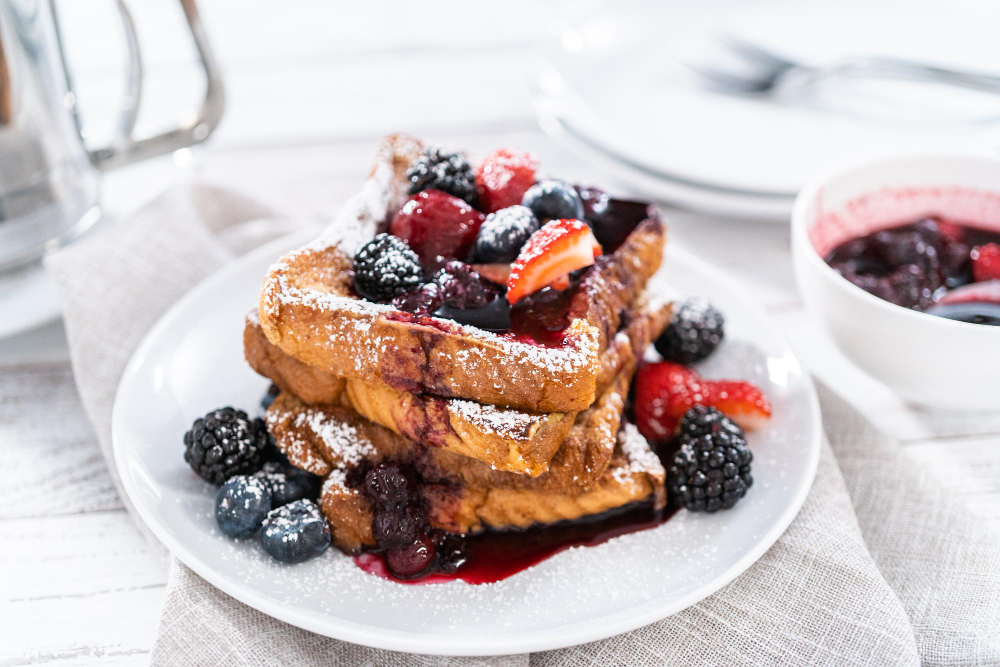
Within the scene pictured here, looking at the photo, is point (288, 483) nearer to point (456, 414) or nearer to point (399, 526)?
point (399, 526)

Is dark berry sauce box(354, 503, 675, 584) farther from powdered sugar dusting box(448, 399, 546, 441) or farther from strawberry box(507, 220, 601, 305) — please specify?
strawberry box(507, 220, 601, 305)

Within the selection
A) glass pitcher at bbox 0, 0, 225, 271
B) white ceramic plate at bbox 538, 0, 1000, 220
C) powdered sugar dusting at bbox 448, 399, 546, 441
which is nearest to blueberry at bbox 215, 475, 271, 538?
powdered sugar dusting at bbox 448, 399, 546, 441

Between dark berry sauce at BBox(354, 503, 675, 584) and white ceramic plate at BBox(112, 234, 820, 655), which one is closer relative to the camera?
white ceramic plate at BBox(112, 234, 820, 655)

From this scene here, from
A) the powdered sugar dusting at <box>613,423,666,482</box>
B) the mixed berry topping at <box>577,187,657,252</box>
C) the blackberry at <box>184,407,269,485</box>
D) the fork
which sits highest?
the mixed berry topping at <box>577,187,657,252</box>

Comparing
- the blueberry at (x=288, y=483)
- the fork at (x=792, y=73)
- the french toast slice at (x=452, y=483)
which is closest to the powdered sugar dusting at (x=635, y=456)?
the french toast slice at (x=452, y=483)

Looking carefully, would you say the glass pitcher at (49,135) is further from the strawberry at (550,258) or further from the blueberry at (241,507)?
the strawberry at (550,258)

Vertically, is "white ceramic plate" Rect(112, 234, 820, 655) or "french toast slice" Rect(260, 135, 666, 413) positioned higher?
"french toast slice" Rect(260, 135, 666, 413)

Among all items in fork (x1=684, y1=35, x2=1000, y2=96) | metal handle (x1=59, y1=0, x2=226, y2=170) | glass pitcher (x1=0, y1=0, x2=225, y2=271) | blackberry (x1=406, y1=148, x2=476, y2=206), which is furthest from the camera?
fork (x1=684, y1=35, x2=1000, y2=96)
